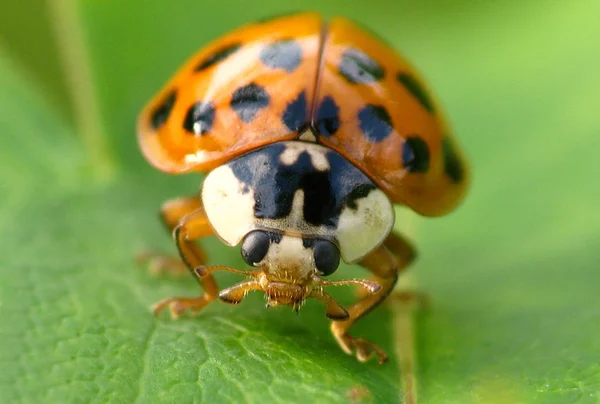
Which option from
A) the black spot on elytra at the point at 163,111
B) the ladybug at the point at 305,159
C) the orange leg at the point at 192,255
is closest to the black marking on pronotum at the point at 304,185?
the ladybug at the point at 305,159

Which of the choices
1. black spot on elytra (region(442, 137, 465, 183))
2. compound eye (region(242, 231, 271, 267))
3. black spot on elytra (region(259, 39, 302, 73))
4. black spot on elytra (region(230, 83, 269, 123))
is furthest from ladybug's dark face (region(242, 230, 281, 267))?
black spot on elytra (region(442, 137, 465, 183))

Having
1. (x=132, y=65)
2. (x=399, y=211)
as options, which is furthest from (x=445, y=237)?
(x=132, y=65)

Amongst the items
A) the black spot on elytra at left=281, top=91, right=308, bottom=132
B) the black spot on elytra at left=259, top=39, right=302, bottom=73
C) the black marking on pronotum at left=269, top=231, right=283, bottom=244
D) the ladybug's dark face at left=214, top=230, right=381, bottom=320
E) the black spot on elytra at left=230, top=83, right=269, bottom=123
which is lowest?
the ladybug's dark face at left=214, top=230, right=381, bottom=320

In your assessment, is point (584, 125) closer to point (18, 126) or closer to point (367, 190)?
point (367, 190)

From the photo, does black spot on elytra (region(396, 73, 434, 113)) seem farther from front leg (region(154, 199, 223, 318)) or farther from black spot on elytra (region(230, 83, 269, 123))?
front leg (region(154, 199, 223, 318))

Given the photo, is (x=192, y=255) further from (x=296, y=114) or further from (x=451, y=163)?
(x=451, y=163)
